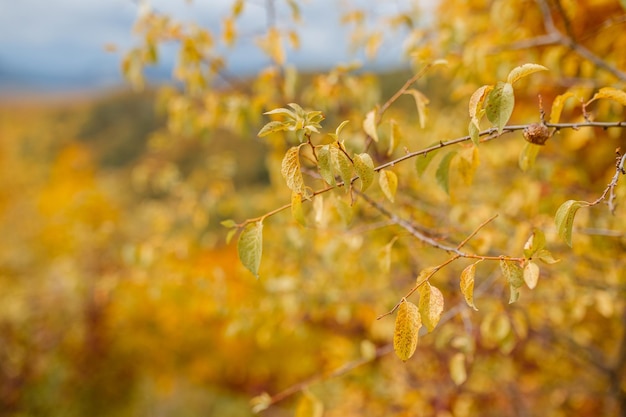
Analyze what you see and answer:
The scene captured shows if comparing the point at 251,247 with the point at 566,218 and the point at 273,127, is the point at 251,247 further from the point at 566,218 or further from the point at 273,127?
the point at 566,218

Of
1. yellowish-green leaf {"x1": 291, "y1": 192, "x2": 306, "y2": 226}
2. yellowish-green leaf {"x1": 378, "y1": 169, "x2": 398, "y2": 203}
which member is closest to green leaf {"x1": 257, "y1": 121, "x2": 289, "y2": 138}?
yellowish-green leaf {"x1": 291, "y1": 192, "x2": 306, "y2": 226}

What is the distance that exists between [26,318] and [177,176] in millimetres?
7376

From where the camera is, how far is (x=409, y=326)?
0.79m

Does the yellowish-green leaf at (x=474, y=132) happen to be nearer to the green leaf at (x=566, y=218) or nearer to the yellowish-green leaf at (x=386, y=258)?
the green leaf at (x=566, y=218)

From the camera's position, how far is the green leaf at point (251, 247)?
0.91 meters

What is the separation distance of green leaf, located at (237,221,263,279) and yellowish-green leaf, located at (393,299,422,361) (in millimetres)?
314

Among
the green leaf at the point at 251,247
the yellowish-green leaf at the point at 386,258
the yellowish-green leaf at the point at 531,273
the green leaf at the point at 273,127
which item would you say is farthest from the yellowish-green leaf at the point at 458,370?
the green leaf at the point at 273,127

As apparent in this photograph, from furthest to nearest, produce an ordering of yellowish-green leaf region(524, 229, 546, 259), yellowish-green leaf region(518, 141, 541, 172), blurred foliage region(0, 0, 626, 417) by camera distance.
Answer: blurred foliage region(0, 0, 626, 417) → yellowish-green leaf region(518, 141, 541, 172) → yellowish-green leaf region(524, 229, 546, 259)

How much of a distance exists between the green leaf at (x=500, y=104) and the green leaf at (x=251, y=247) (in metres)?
0.50

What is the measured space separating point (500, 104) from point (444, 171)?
0.31 metres

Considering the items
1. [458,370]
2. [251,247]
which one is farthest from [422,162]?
[458,370]

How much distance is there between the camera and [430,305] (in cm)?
81

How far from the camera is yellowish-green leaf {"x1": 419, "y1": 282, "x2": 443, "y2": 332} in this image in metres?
0.79

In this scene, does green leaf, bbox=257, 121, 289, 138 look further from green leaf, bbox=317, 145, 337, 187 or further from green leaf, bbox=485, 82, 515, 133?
green leaf, bbox=485, 82, 515, 133
